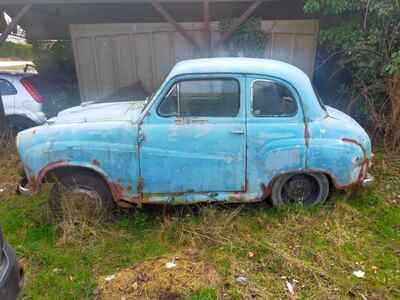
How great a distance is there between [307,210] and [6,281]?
302 centimetres

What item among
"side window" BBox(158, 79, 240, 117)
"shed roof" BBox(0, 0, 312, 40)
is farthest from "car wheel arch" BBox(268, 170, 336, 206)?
"shed roof" BBox(0, 0, 312, 40)

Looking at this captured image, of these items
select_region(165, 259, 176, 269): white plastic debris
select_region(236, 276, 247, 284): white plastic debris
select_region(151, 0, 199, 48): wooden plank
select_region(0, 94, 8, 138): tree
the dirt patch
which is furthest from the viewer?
select_region(0, 94, 8, 138): tree

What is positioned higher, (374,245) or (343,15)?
(343,15)

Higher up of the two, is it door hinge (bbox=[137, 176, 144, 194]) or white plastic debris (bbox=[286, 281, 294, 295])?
door hinge (bbox=[137, 176, 144, 194])

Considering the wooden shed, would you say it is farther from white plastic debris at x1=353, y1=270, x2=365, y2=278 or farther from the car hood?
white plastic debris at x1=353, y1=270, x2=365, y2=278

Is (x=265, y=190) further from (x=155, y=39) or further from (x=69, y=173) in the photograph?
(x=155, y=39)

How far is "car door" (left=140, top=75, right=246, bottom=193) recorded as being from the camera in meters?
3.36

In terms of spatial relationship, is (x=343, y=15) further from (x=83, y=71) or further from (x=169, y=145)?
(x=83, y=71)

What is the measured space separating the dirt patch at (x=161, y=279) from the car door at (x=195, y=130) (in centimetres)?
90

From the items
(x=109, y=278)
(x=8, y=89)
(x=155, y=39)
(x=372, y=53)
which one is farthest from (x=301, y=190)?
(x=8, y=89)

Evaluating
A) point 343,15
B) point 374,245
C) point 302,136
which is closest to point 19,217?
point 302,136

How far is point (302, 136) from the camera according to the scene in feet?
11.2

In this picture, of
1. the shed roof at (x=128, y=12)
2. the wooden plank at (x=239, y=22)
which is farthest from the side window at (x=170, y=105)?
the shed roof at (x=128, y=12)

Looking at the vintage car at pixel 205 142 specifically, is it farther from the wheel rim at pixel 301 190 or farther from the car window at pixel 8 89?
the car window at pixel 8 89
